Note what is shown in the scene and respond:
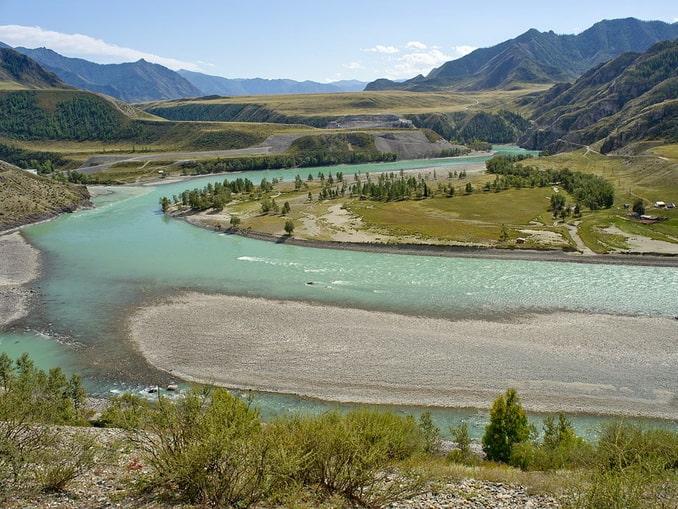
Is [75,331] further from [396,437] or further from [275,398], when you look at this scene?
[396,437]

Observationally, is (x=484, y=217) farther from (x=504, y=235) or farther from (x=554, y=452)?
(x=554, y=452)

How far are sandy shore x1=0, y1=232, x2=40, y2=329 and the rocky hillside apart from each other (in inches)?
297

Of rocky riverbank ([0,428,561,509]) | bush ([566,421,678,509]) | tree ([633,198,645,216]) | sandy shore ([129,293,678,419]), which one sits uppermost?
tree ([633,198,645,216])

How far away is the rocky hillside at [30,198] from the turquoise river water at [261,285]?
1335 cm

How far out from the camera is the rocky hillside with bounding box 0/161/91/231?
294ft

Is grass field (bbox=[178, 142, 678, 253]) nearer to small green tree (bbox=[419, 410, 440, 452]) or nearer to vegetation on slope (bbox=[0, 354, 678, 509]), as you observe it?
small green tree (bbox=[419, 410, 440, 452])

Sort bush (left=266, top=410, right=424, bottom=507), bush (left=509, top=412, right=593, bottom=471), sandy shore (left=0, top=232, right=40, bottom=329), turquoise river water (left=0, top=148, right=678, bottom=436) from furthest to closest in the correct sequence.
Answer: sandy shore (left=0, top=232, right=40, bottom=329)
turquoise river water (left=0, top=148, right=678, bottom=436)
bush (left=509, top=412, right=593, bottom=471)
bush (left=266, top=410, right=424, bottom=507)

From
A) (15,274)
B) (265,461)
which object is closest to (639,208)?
(265,461)

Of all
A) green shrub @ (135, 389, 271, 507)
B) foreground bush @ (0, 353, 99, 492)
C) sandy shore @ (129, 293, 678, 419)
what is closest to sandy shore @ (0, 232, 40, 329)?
sandy shore @ (129, 293, 678, 419)

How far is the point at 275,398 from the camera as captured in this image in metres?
33.2

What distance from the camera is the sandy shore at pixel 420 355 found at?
33.2m

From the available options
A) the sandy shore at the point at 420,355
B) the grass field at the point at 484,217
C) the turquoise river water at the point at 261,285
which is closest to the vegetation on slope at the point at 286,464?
the sandy shore at the point at 420,355

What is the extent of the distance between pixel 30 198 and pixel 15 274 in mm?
44933

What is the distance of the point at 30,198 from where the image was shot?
322 ft
